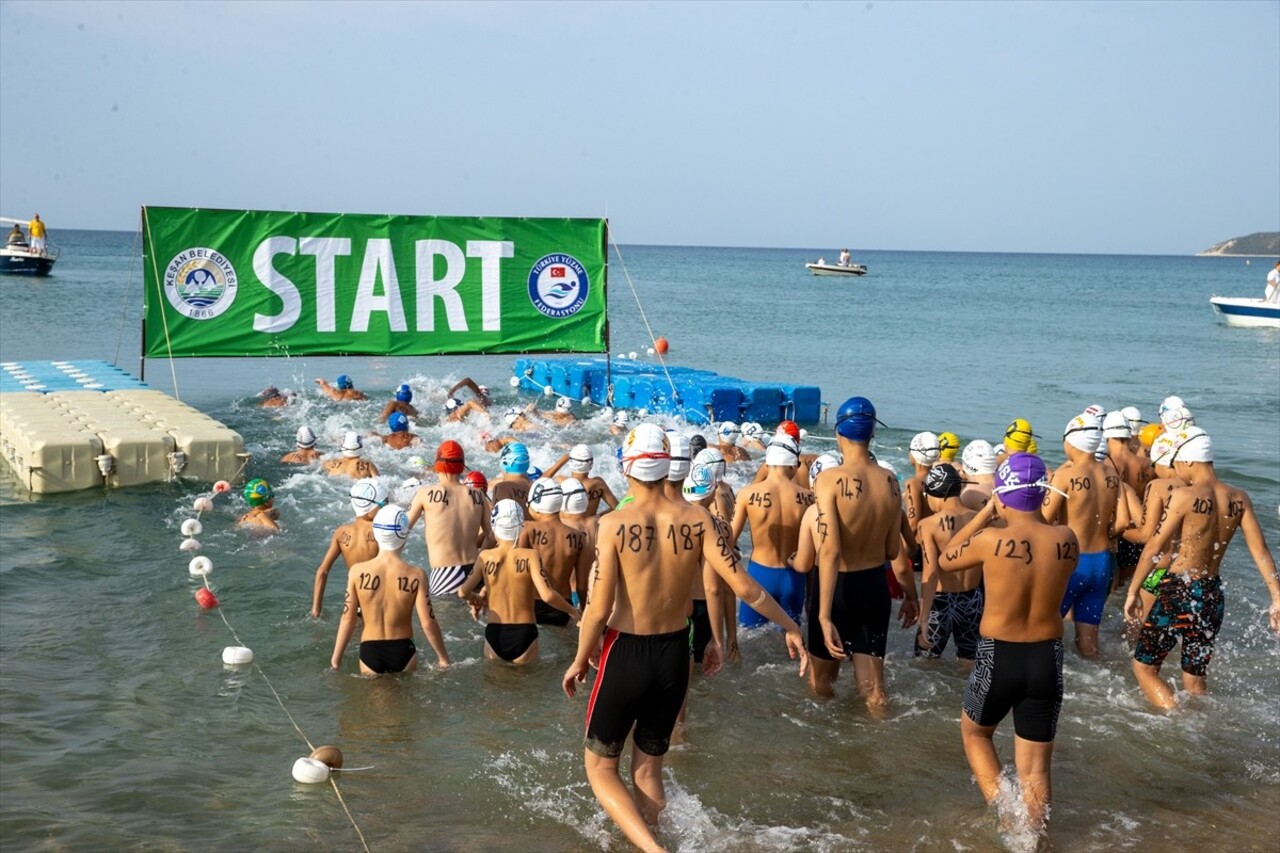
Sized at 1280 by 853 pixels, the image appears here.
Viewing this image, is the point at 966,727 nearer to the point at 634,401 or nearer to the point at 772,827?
the point at 772,827

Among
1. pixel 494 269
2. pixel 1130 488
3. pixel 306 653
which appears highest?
pixel 494 269

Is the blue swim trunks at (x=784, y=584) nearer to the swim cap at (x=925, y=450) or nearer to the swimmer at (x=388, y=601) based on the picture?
the swim cap at (x=925, y=450)

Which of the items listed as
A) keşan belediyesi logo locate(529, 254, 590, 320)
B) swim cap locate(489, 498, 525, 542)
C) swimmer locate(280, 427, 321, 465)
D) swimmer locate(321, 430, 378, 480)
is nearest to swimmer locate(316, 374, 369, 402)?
keşan belediyesi logo locate(529, 254, 590, 320)

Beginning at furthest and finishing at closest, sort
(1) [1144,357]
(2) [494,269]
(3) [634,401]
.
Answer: (1) [1144,357] < (3) [634,401] < (2) [494,269]

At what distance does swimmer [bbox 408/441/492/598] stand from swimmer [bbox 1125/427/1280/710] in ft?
16.7

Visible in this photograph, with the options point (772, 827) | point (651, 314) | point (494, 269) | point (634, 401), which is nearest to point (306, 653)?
point (772, 827)

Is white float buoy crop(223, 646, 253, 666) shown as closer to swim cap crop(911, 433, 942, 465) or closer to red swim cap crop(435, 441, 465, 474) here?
red swim cap crop(435, 441, 465, 474)

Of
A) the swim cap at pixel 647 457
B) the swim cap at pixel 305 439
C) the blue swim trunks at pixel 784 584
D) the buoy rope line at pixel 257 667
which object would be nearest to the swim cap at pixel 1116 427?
the blue swim trunks at pixel 784 584

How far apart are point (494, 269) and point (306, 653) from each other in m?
9.69

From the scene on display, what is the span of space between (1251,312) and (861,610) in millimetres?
50429

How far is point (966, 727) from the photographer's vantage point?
6016 mm

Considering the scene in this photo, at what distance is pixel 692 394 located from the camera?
20844 mm

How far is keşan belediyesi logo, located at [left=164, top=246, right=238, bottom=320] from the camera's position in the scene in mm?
15805

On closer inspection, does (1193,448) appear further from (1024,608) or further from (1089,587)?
(1024,608)
